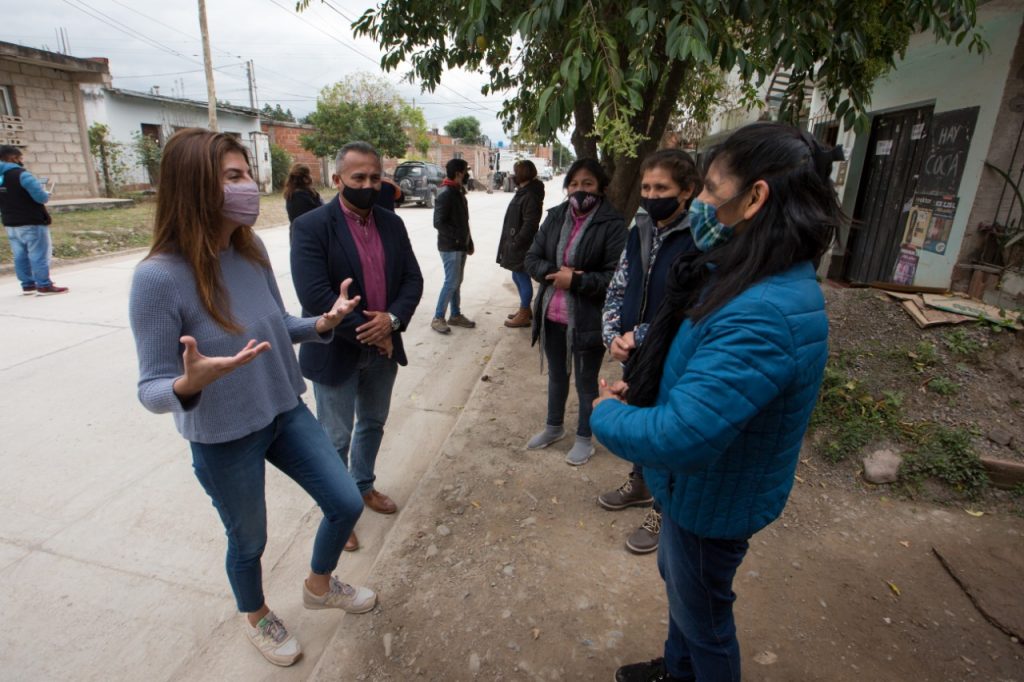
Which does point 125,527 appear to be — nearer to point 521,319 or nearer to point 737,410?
point 737,410

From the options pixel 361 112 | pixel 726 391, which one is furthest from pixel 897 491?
pixel 361 112

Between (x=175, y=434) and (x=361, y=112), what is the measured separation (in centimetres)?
2734

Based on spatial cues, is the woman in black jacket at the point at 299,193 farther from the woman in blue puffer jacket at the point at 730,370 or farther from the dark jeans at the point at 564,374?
the woman in blue puffer jacket at the point at 730,370

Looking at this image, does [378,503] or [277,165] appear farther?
[277,165]

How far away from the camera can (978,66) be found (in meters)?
5.29

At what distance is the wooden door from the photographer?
6357mm

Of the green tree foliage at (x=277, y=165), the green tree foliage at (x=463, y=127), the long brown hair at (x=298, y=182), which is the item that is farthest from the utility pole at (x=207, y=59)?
the green tree foliage at (x=463, y=127)

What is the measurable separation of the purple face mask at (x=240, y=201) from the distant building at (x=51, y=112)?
17412mm

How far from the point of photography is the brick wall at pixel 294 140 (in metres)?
29.8

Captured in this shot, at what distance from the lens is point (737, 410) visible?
4.17ft

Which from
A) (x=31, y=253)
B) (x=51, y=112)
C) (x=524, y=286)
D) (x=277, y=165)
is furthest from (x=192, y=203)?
(x=277, y=165)

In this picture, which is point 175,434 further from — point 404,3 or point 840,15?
point 840,15

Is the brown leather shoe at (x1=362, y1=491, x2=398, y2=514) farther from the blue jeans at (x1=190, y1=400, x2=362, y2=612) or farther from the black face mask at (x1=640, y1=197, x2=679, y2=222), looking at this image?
the black face mask at (x1=640, y1=197, x2=679, y2=222)

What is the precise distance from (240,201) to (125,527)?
2187 millimetres
